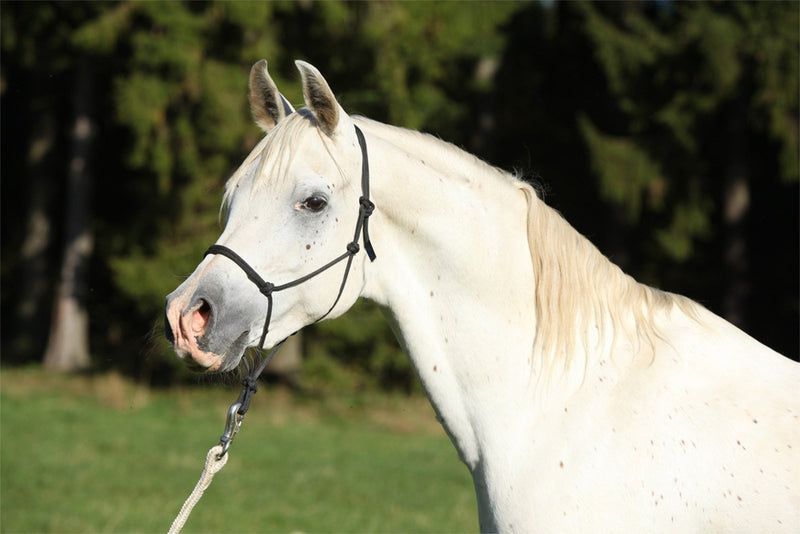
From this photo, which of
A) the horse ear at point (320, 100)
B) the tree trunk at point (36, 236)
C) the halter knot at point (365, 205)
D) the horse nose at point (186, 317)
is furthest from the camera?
the tree trunk at point (36, 236)

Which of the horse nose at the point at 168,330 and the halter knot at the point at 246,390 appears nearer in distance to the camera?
the horse nose at the point at 168,330

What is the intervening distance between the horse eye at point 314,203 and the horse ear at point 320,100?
0.74 ft

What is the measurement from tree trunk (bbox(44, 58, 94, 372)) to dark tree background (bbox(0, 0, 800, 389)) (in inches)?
1.5

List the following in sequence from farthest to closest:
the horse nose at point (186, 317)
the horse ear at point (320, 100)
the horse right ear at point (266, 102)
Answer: the horse right ear at point (266, 102) → the horse ear at point (320, 100) → the horse nose at point (186, 317)

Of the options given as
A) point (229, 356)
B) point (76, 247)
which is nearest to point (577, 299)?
point (229, 356)

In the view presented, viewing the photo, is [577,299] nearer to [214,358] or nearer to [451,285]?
[451,285]

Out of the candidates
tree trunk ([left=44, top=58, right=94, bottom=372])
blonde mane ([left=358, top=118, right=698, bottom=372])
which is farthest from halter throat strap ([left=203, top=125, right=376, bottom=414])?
tree trunk ([left=44, top=58, right=94, bottom=372])

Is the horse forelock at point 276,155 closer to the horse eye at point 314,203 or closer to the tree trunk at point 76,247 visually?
the horse eye at point 314,203

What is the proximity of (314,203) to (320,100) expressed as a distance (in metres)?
0.33

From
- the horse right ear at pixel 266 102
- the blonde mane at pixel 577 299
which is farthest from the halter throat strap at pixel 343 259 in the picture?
the blonde mane at pixel 577 299

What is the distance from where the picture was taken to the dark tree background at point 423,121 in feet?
39.0

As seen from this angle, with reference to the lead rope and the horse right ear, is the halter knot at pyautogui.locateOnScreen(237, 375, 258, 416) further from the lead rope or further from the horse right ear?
the horse right ear

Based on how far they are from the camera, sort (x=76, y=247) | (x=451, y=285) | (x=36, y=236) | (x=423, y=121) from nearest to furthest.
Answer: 1. (x=451, y=285)
2. (x=423, y=121)
3. (x=76, y=247)
4. (x=36, y=236)

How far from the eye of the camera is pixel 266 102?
9.46 ft
